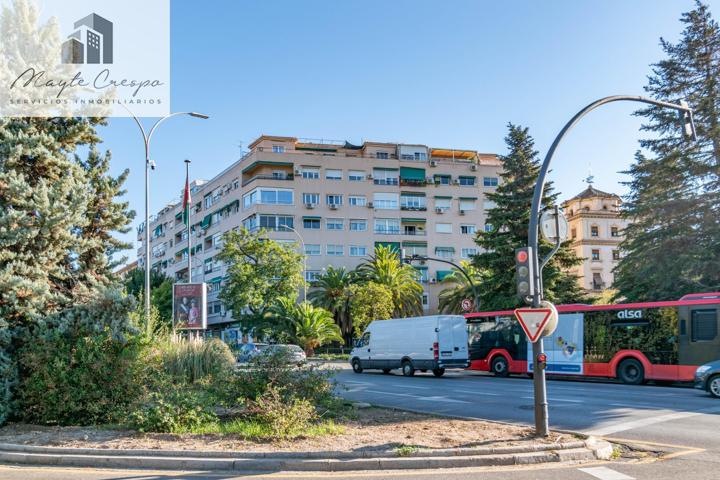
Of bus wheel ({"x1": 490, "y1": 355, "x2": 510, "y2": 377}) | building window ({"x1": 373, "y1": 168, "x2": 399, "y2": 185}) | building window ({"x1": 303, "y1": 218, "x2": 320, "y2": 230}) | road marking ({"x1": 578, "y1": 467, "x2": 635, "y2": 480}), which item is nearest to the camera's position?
road marking ({"x1": 578, "y1": 467, "x2": 635, "y2": 480})

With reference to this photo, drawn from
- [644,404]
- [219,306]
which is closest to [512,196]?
[644,404]

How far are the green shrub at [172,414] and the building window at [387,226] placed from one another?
5224cm

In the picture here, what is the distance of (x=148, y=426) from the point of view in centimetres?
1001

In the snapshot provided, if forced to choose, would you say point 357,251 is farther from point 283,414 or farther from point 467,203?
point 283,414

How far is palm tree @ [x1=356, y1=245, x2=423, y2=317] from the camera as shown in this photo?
168ft

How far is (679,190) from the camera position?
29406mm

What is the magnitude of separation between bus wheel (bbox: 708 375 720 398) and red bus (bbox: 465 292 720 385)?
4317 mm

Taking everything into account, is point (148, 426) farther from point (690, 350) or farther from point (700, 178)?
point (700, 178)

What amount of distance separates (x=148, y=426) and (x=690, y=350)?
17787 mm

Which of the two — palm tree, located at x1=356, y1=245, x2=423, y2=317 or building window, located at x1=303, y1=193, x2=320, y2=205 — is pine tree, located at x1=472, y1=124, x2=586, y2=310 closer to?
palm tree, located at x1=356, y1=245, x2=423, y2=317

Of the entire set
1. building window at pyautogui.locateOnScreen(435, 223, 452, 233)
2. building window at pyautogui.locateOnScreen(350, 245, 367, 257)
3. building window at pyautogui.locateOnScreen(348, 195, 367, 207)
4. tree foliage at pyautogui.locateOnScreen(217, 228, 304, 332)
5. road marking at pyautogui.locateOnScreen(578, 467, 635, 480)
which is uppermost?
building window at pyautogui.locateOnScreen(348, 195, 367, 207)

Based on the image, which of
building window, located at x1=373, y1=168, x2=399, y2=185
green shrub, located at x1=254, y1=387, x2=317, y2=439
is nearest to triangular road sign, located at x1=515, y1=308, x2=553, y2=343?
green shrub, located at x1=254, y1=387, x2=317, y2=439

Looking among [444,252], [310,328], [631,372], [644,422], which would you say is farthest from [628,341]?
[444,252]

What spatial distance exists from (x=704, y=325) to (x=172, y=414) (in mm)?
17515
